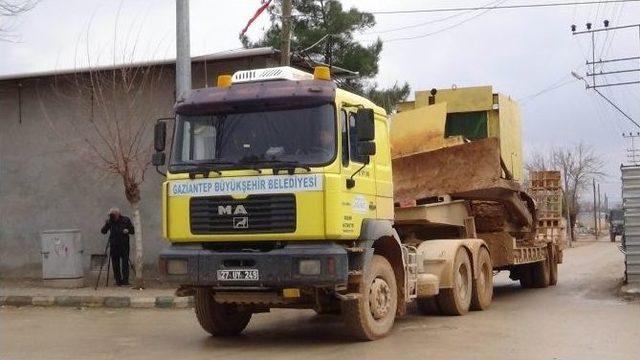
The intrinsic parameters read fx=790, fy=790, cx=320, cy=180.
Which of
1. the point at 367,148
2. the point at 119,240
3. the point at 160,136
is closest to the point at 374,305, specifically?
the point at 367,148

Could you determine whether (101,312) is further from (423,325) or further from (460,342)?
(460,342)

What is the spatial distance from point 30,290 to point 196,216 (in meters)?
8.70

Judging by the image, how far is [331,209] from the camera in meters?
8.80

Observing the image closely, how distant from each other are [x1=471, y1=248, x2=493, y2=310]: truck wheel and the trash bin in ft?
28.2

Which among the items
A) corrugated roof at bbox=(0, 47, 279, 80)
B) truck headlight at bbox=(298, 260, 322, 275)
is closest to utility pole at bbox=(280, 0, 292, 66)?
corrugated roof at bbox=(0, 47, 279, 80)

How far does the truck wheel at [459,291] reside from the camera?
471 inches

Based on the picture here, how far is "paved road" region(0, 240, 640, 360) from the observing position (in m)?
8.88

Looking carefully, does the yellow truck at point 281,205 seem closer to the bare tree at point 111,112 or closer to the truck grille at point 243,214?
the truck grille at point 243,214

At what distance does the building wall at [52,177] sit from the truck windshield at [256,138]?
8.26 m

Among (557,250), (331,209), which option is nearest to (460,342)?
(331,209)

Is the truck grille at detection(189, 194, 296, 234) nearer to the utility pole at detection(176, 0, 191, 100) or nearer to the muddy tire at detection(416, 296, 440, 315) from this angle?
the muddy tire at detection(416, 296, 440, 315)

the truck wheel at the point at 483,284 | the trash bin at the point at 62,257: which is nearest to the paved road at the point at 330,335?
the truck wheel at the point at 483,284

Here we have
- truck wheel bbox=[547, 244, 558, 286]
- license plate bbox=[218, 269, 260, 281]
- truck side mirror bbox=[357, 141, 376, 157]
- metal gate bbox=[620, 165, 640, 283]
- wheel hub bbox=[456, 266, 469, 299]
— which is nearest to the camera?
license plate bbox=[218, 269, 260, 281]

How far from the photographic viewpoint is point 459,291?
12203 mm
